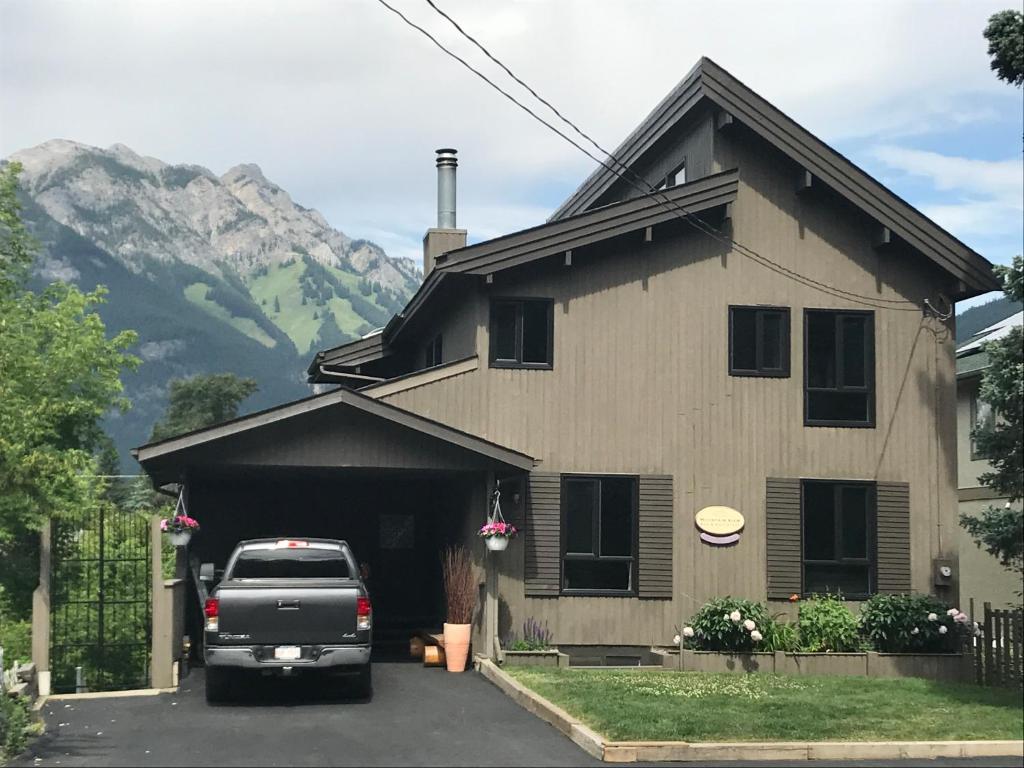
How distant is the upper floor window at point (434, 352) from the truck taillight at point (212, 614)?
9217mm

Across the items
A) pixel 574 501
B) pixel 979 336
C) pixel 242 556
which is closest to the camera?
pixel 242 556

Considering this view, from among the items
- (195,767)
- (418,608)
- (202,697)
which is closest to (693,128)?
(418,608)

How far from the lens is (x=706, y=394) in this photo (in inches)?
867

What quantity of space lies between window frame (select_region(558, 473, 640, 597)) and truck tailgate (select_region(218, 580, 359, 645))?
18.4 ft

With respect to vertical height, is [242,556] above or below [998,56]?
below

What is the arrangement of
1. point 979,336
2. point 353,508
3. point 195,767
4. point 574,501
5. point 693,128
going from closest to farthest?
point 195,767, point 574,501, point 693,128, point 353,508, point 979,336

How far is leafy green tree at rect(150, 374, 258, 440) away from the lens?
122 metres

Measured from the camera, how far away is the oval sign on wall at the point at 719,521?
854 inches

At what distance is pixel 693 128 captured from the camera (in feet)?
78.3

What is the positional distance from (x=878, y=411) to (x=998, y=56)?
6.59m

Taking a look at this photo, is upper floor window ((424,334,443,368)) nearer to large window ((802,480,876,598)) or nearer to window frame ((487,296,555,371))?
window frame ((487,296,555,371))

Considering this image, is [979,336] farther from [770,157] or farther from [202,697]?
[202,697]

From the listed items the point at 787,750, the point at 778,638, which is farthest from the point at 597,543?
the point at 787,750

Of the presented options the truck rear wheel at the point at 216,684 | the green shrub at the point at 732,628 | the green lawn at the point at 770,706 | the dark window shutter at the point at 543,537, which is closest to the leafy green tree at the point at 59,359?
the dark window shutter at the point at 543,537
